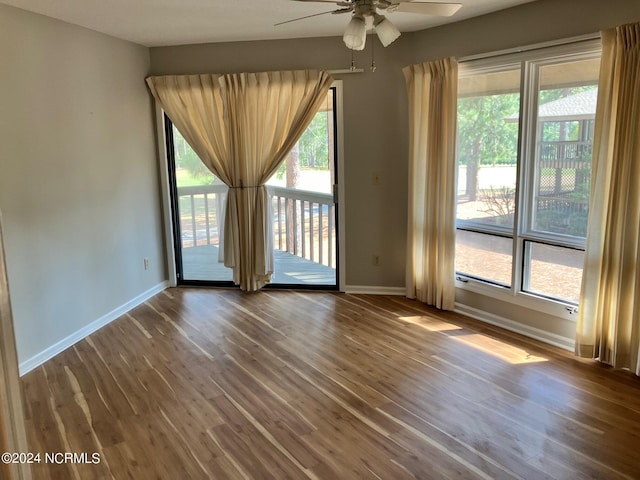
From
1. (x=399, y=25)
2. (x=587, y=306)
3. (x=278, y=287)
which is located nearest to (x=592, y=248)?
(x=587, y=306)

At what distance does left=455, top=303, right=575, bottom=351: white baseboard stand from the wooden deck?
4.79 ft

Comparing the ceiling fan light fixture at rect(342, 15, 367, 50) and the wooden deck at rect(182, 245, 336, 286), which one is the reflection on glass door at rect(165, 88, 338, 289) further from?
the ceiling fan light fixture at rect(342, 15, 367, 50)

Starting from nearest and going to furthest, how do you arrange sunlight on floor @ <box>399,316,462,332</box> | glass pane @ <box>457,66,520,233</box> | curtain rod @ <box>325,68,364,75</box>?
glass pane @ <box>457,66,520,233</box>, sunlight on floor @ <box>399,316,462,332</box>, curtain rod @ <box>325,68,364,75</box>

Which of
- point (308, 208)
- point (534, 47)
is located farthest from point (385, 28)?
point (308, 208)

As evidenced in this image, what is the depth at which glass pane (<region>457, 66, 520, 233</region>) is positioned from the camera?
381cm

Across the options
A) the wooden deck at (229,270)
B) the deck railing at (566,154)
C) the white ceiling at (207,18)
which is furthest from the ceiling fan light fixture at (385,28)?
the wooden deck at (229,270)

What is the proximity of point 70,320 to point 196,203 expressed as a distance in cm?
178

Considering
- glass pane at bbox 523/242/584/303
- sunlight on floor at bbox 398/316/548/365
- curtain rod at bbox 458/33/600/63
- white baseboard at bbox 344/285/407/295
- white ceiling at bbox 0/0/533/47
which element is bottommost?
sunlight on floor at bbox 398/316/548/365

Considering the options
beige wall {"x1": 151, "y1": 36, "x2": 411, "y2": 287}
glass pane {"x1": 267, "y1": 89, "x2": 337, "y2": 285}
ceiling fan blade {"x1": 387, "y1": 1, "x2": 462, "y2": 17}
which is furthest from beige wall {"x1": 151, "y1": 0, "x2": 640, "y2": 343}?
ceiling fan blade {"x1": 387, "y1": 1, "x2": 462, "y2": 17}

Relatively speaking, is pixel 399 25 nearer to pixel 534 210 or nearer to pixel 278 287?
pixel 534 210

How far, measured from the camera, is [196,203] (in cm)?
514

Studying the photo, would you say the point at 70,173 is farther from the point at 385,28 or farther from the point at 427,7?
the point at 427,7

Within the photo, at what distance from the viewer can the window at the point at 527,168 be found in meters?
3.38

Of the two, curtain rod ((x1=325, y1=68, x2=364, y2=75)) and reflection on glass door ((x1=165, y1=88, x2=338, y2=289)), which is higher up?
curtain rod ((x1=325, y1=68, x2=364, y2=75))
